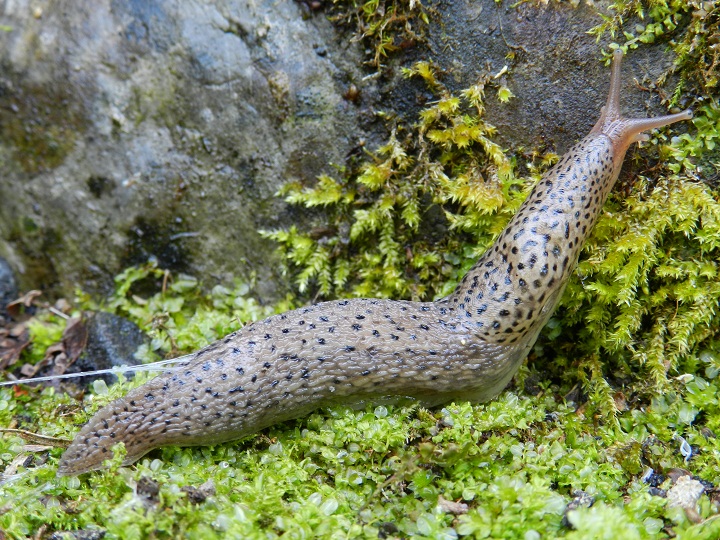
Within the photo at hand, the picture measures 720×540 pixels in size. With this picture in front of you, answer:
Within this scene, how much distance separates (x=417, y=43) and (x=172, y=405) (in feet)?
8.08

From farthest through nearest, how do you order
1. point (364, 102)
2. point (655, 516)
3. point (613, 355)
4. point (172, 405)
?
point (364, 102)
point (613, 355)
point (172, 405)
point (655, 516)

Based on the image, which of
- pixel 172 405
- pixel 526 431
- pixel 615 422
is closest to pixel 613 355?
pixel 615 422

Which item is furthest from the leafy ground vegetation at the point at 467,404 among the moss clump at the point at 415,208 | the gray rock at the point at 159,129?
the gray rock at the point at 159,129

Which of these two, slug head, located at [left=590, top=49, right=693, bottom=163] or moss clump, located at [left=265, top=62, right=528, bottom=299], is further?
moss clump, located at [left=265, top=62, right=528, bottom=299]

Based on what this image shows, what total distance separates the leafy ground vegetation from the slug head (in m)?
0.13

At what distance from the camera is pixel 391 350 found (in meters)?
2.86

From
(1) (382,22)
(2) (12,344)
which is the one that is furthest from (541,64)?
(2) (12,344)

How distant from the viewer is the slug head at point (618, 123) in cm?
286

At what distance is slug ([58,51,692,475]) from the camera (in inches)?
110

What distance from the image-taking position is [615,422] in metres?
2.95

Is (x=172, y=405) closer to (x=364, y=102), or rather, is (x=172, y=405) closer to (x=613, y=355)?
(x=364, y=102)

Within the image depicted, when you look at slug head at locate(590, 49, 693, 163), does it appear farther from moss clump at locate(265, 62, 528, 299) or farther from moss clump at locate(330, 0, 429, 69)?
moss clump at locate(330, 0, 429, 69)

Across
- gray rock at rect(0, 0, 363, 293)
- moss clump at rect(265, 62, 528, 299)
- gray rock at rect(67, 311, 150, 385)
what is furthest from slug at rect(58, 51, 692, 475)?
gray rock at rect(0, 0, 363, 293)

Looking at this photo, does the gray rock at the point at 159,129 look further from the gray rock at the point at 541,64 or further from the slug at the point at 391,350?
the slug at the point at 391,350
